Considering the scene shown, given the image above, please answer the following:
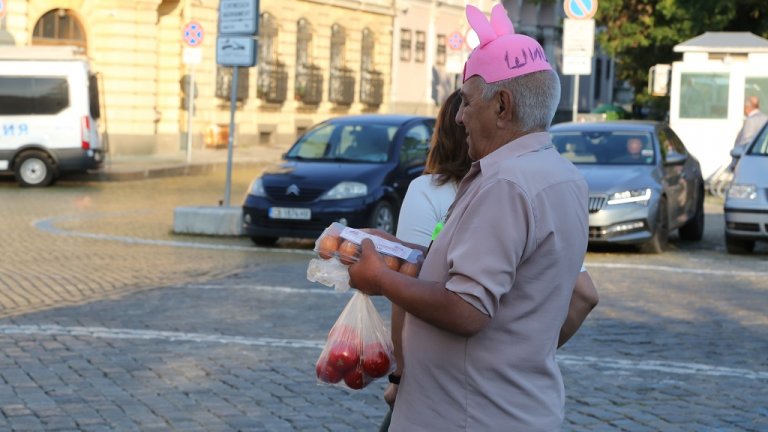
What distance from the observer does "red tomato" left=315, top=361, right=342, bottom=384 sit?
3.76 m

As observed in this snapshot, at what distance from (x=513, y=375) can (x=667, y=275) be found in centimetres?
1136

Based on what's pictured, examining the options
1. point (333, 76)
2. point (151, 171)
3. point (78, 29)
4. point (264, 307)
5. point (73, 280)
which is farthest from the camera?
point (333, 76)

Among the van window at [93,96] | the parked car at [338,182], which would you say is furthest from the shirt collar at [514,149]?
the van window at [93,96]

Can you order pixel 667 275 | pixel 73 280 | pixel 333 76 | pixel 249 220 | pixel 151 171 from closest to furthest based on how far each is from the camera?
pixel 73 280, pixel 667 275, pixel 249 220, pixel 151 171, pixel 333 76

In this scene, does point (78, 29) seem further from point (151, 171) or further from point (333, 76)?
point (333, 76)

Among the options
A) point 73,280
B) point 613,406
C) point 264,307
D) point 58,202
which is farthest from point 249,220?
point 613,406

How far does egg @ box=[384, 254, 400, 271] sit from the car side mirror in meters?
14.1

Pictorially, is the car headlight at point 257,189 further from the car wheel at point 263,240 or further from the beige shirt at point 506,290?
the beige shirt at point 506,290

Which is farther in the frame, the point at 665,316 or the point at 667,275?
the point at 667,275

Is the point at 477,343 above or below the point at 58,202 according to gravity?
above

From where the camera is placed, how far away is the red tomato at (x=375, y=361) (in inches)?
147

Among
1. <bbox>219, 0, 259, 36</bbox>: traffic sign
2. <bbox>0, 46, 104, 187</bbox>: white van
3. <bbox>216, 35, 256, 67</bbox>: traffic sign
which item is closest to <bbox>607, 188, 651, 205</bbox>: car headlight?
<bbox>216, 35, 256, 67</bbox>: traffic sign

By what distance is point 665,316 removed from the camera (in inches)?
445

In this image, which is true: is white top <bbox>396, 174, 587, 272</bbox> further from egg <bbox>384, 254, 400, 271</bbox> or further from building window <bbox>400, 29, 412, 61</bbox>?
building window <bbox>400, 29, 412, 61</bbox>
